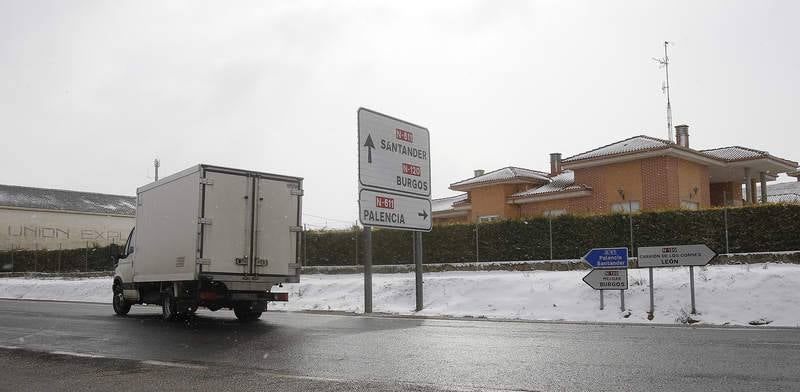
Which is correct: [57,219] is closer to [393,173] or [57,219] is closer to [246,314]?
[393,173]

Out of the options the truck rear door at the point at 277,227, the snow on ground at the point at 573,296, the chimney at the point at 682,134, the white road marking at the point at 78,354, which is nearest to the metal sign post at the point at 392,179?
the snow on ground at the point at 573,296

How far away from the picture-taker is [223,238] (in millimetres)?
14297

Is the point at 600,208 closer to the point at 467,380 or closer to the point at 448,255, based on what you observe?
the point at 448,255

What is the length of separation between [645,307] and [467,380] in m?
11.2

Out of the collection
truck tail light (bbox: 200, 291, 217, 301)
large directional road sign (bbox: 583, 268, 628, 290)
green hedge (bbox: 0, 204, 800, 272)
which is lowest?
truck tail light (bbox: 200, 291, 217, 301)

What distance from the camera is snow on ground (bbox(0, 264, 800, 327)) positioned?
598 inches

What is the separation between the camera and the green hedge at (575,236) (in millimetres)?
20938

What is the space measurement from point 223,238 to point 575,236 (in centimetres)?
1388

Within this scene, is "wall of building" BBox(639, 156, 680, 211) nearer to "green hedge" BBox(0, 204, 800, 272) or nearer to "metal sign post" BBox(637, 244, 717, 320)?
"green hedge" BBox(0, 204, 800, 272)

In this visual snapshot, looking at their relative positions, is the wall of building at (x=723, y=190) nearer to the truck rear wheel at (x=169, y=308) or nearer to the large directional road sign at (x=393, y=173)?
the large directional road sign at (x=393, y=173)

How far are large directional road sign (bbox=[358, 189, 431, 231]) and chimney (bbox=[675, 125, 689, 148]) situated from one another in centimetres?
2212

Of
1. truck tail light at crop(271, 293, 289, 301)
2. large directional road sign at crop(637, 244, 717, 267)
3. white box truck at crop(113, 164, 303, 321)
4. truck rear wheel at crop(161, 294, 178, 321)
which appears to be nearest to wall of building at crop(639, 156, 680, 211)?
large directional road sign at crop(637, 244, 717, 267)

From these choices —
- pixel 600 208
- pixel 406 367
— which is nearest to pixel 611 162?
pixel 600 208

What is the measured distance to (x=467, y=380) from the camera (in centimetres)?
639
